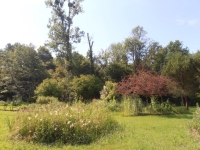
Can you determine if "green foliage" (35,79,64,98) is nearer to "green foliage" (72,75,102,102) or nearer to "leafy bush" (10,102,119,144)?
"green foliage" (72,75,102,102)

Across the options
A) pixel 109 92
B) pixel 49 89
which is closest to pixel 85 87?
pixel 49 89

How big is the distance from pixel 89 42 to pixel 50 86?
35.6ft

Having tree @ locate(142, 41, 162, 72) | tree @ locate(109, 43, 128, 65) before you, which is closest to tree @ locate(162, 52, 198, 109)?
tree @ locate(142, 41, 162, 72)

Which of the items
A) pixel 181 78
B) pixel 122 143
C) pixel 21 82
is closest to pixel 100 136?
pixel 122 143

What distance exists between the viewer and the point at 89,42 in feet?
102

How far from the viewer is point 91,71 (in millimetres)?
29578

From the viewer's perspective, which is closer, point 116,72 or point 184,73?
point 184,73

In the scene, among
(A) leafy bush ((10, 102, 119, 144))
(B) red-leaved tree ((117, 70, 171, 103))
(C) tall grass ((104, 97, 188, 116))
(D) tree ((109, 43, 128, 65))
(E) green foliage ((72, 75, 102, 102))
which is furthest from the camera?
(D) tree ((109, 43, 128, 65))

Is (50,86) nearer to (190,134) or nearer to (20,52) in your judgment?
(20,52)

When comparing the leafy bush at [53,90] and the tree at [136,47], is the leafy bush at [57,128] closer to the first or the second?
the leafy bush at [53,90]

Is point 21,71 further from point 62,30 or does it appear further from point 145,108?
point 145,108

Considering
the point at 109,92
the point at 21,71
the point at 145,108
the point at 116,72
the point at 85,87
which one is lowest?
the point at 145,108

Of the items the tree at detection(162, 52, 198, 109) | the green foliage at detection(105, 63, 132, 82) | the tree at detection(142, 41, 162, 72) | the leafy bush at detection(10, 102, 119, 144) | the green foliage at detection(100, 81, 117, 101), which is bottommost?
the leafy bush at detection(10, 102, 119, 144)

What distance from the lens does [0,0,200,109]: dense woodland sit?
17.1 metres
